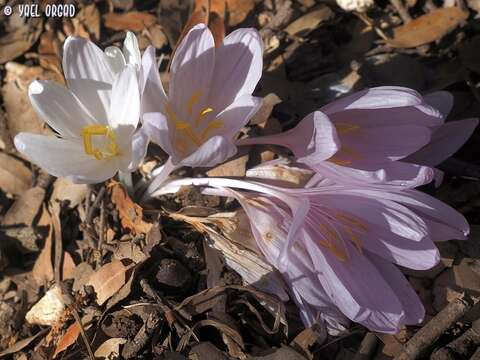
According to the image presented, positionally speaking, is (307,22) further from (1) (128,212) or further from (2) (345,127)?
(1) (128,212)

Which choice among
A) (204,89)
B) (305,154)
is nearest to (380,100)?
(305,154)

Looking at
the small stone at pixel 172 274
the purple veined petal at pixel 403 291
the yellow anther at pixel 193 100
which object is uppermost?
the yellow anther at pixel 193 100

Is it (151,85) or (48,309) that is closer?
(151,85)

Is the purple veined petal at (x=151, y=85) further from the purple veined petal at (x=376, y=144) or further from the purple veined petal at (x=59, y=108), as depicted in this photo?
the purple veined petal at (x=376, y=144)

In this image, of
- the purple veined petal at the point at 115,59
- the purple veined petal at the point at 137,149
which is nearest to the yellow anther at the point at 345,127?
the purple veined petal at the point at 137,149

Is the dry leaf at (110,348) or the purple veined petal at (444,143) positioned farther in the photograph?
the purple veined petal at (444,143)

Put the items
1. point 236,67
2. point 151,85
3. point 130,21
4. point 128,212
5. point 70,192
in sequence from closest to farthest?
point 151,85
point 236,67
point 128,212
point 70,192
point 130,21

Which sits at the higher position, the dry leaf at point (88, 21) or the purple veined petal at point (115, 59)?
the purple veined petal at point (115, 59)

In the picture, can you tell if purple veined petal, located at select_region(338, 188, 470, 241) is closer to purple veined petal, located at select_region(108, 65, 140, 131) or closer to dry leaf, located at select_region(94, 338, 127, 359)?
purple veined petal, located at select_region(108, 65, 140, 131)
